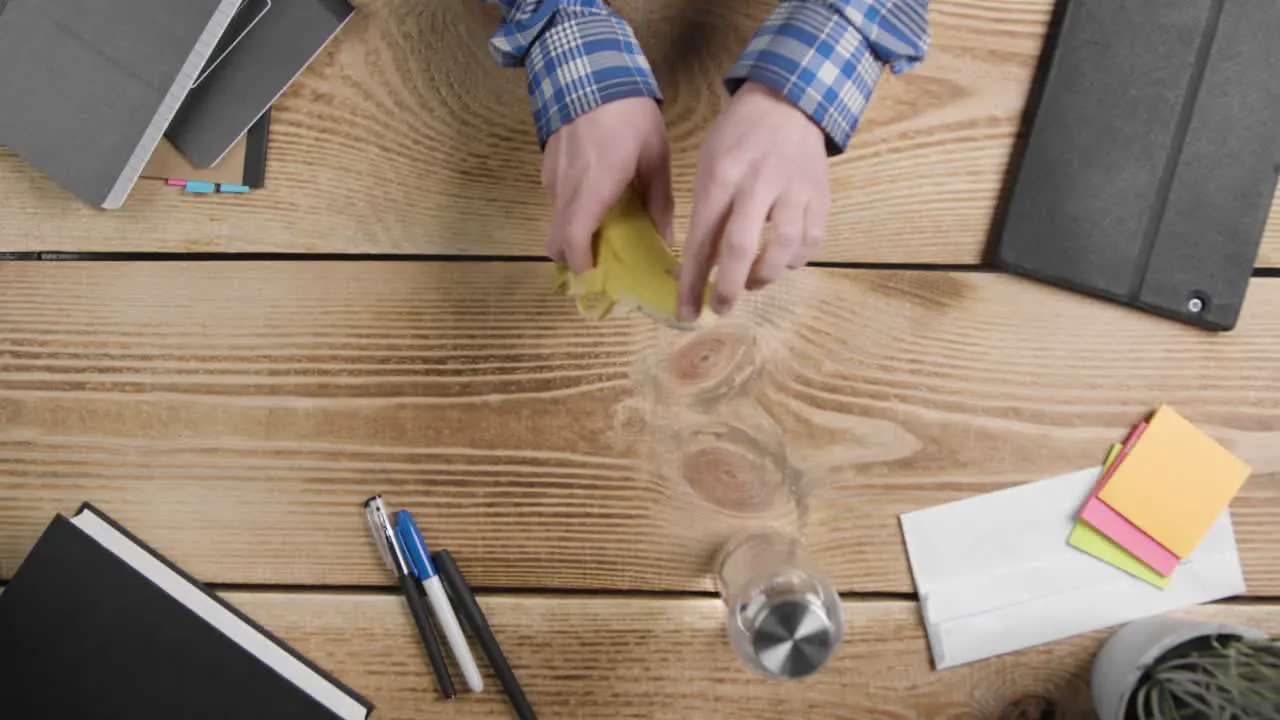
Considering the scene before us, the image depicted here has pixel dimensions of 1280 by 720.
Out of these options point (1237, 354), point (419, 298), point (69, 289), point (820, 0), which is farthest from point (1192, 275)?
point (69, 289)

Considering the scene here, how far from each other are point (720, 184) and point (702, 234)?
3cm

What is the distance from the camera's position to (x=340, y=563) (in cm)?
67

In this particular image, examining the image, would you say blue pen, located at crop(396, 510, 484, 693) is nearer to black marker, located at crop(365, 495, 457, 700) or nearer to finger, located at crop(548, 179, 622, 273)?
black marker, located at crop(365, 495, 457, 700)

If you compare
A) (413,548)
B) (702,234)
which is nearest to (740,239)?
(702,234)

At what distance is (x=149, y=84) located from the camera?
655mm

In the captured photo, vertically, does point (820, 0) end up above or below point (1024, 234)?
above

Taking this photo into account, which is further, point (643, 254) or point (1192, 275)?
point (1192, 275)

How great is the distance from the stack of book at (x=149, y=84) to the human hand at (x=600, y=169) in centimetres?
25

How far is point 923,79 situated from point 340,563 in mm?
566

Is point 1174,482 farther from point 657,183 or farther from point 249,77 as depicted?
point 249,77

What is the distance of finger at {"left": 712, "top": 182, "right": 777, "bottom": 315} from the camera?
52 cm

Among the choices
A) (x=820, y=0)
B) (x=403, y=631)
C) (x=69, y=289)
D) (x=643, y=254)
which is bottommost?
(x=403, y=631)

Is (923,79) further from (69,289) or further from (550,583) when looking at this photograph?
(69,289)

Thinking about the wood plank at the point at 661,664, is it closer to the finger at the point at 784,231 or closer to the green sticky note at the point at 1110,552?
the green sticky note at the point at 1110,552
